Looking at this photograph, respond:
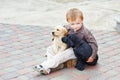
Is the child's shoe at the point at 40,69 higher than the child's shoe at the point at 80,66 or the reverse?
higher

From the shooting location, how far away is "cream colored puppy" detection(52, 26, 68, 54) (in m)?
3.57

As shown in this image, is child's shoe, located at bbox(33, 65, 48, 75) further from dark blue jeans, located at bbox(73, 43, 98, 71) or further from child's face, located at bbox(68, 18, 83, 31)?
child's face, located at bbox(68, 18, 83, 31)

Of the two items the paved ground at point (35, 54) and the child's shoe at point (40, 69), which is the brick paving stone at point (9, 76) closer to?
the paved ground at point (35, 54)

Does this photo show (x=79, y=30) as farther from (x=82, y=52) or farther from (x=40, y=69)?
(x=40, y=69)

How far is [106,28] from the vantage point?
5445 millimetres

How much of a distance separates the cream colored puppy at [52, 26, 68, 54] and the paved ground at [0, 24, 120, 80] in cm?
28

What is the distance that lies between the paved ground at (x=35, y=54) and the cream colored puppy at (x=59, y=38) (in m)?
0.28

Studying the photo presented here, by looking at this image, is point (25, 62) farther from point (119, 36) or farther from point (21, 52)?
point (119, 36)

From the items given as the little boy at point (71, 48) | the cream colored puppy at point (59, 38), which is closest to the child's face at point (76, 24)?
the little boy at point (71, 48)

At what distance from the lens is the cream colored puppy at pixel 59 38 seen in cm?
357

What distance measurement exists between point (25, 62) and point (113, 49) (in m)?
1.31

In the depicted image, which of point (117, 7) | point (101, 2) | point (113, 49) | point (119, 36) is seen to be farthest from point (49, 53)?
point (101, 2)

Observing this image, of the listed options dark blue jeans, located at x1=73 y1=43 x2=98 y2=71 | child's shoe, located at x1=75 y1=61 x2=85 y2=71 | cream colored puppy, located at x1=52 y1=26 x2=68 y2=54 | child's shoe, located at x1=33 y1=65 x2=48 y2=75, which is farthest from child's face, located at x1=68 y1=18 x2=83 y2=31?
child's shoe, located at x1=33 y1=65 x2=48 y2=75

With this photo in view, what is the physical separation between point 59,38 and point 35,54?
0.69 metres
